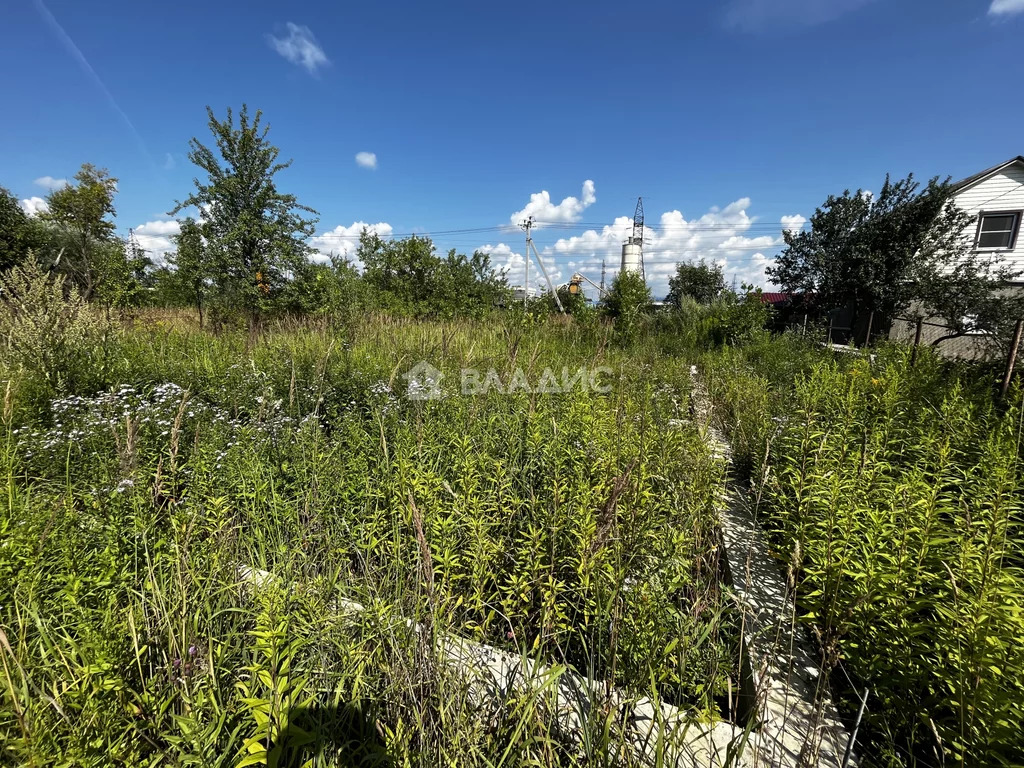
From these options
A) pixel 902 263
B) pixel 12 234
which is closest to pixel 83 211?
pixel 12 234

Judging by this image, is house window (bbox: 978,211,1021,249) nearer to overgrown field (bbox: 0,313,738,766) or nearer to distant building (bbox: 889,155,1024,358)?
distant building (bbox: 889,155,1024,358)

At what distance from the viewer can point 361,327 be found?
730 centimetres

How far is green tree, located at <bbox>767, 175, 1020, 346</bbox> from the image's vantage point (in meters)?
10.6

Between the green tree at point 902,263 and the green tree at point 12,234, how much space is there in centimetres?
2833

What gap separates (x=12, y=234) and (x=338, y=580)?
23306 millimetres

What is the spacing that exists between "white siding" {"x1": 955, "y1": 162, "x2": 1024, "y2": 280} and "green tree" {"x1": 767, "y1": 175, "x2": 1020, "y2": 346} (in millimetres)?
2770

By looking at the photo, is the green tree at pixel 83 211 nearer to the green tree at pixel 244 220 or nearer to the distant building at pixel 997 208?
the green tree at pixel 244 220

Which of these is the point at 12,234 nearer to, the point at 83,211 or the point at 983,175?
the point at 83,211

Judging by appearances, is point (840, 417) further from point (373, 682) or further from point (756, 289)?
point (756, 289)

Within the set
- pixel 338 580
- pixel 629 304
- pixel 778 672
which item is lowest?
pixel 778 672

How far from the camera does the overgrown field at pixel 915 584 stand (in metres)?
1.07

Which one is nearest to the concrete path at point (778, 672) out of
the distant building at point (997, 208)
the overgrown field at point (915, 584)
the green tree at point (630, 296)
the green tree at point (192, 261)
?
the overgrown field at point (915, 584)

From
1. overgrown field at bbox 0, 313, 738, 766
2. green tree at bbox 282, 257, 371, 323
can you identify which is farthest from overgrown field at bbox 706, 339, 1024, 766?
green tree at bbox 282, 257, 371, 323

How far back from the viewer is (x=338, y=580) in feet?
5.35
